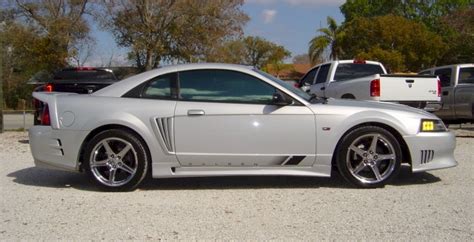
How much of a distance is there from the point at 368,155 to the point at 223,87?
1.85 meters

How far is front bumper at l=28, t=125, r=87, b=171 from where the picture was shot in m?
6.42

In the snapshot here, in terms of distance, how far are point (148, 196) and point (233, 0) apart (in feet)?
82.3

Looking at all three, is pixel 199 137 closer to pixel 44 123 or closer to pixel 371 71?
pixel 44 123

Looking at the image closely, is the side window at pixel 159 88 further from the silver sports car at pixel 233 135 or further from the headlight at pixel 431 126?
the headlight at pixel 431 126

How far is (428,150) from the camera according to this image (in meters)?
6.35

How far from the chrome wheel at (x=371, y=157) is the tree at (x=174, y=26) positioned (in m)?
24.0

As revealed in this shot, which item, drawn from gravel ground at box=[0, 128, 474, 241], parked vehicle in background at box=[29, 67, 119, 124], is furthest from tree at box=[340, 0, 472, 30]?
gravel ground at box=[0, 128, 474, 241]

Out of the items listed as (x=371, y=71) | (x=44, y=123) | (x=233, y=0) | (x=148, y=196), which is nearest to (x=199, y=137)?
(x=148, y=196)

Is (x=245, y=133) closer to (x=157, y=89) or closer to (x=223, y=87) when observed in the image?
(x=223, y=87)

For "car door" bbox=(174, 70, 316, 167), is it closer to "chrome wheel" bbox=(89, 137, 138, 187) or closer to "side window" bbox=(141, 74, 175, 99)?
"side window" bbox=(141, 74, 175, 99)

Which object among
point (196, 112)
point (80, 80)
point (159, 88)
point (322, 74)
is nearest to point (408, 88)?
point (322, 74)

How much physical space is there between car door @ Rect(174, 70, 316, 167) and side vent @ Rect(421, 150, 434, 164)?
1.26 meters

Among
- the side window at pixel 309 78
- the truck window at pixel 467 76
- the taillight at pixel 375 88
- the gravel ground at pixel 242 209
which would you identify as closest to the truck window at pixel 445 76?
the truck window at pixel 467 76

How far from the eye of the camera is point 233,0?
3014 cm
